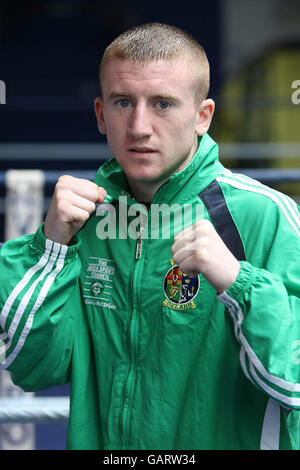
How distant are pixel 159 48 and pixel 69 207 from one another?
0.34 metres

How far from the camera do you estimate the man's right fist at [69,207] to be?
115cm

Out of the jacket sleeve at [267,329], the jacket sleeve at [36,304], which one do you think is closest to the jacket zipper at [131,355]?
the jacket sleeve at [36,304]

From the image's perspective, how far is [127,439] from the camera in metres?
1.19

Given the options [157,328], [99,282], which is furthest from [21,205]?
[157,328]

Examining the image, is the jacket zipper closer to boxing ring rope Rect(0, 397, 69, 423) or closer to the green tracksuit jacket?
the green tracksuit jacket

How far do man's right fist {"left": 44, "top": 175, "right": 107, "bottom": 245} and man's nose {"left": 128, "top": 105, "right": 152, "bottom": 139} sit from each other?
0.13 m

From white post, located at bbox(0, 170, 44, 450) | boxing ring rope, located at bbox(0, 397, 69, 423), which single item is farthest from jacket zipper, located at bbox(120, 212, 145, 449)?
white post, located at bbox(0, 170, 44, 450)

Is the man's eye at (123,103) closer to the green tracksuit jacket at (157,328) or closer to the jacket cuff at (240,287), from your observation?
the green tracksuit jacket at (157,328)

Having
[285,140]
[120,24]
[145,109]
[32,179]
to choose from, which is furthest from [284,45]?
[145,109]

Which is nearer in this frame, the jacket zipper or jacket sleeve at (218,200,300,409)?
jacket sleeve at (218,200,300,409)

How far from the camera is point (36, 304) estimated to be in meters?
1.17

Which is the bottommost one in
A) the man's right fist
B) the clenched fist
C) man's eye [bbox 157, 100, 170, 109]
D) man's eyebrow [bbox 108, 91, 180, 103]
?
the clenched fist

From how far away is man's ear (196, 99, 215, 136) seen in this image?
1245mm
